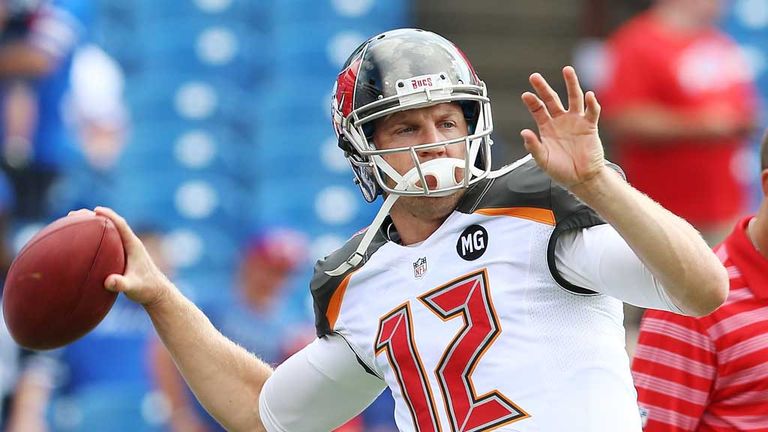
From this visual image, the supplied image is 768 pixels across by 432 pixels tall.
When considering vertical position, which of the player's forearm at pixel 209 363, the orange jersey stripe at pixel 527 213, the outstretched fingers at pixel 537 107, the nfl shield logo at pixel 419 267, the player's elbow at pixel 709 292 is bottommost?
the player's forearm at pixel 209 363

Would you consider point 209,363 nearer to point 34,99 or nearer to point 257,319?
point 257,319

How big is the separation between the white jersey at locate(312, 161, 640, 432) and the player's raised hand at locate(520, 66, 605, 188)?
0.84 feet

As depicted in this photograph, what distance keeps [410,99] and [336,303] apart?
0.60 meters

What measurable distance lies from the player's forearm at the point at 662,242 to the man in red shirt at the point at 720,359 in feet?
1.86

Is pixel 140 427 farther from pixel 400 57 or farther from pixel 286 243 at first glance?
pixel 400 57

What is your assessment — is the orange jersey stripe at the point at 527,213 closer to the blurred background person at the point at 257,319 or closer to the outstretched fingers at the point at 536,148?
the outstretched fingers at the point at 536,148

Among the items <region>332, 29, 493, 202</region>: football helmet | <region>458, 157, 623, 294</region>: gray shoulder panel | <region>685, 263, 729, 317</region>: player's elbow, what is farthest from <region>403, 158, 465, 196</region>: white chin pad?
<region>685, 263, 729, 317</region>: player's elbow

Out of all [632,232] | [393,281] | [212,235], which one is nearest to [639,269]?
[632,232]

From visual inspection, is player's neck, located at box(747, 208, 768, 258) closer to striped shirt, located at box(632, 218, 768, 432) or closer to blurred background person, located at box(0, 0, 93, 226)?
striped shirt, located at box(632, 218, 768, 432)

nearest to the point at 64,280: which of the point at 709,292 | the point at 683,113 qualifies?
the point at 709,292

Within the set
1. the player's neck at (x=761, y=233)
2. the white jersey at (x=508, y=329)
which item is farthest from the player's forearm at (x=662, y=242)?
the player's neck at (x=761, y=233)

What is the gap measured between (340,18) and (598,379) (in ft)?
20.9

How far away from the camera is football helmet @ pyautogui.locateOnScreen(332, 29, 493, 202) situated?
126 inches

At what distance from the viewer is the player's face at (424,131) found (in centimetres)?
322
